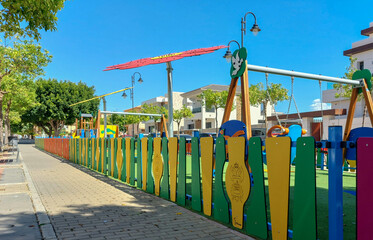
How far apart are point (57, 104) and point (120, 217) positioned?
46108 millimetres

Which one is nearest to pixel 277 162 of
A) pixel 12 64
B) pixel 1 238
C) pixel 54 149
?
pixel 1 238

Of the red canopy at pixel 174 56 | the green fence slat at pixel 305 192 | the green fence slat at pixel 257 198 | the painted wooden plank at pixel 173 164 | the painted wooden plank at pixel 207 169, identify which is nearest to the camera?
the green fence slat at pixel 305 192

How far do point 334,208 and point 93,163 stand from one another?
10270mm

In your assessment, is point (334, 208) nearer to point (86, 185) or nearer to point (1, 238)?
point (1, 238)

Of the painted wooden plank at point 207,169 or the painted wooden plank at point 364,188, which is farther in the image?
the painted wooden plank at point 207,169

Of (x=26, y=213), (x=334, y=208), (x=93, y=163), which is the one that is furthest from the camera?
(x=93, y=163)

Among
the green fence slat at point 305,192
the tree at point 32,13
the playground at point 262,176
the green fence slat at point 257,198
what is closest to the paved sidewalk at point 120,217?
the green fence slat at point 257,198

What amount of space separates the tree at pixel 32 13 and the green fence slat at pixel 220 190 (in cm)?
539

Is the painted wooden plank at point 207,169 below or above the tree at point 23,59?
below

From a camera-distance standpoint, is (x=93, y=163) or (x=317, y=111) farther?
(x=317, y=111)

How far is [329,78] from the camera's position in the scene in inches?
303

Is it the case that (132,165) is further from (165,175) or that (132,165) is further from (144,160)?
(165,175)

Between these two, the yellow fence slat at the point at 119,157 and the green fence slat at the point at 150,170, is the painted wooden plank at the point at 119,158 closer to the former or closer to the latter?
the yellow fence slat at the point at 119,157

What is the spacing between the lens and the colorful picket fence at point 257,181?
2.94m
